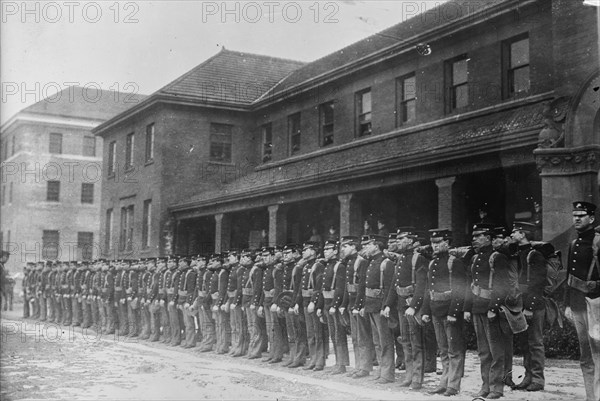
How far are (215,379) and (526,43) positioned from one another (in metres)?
10.1

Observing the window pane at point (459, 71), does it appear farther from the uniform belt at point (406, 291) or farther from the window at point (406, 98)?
the uniform belt at point (406, 291)

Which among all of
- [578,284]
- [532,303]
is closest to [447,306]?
[532,303]

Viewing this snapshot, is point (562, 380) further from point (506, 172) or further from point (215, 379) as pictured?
point (506, 172)

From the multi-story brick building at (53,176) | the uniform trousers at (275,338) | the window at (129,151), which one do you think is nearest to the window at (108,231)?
the window at (129,151)

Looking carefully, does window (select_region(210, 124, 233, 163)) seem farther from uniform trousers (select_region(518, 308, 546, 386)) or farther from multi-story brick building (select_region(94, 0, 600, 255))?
uniform trousers (select_region(518, 308, 546, 386))

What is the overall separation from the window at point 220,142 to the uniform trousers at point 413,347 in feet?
56.3

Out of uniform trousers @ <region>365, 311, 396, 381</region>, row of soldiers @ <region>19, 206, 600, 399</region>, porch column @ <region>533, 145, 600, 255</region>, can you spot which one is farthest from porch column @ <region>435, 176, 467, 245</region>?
uniform trousers @ <region>365, 311, 396, 381</region>

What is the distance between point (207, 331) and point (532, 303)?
689 centimetres

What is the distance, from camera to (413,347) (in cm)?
873

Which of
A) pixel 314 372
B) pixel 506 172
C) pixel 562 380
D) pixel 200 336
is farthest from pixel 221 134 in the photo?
pixel 562 380

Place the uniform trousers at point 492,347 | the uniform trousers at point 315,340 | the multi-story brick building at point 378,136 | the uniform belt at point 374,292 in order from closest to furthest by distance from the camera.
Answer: the uniform trousers at point 492,347 → the uniform belt at point 374,292 → the uniform trousers at point 315,340 → the multi-story brick building at point 378,136

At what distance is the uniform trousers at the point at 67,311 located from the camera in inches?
788

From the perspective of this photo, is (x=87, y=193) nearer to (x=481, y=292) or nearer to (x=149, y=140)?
(x=149, y=140)

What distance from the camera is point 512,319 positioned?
7.80m
